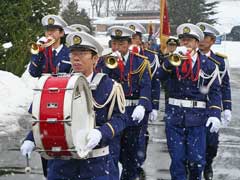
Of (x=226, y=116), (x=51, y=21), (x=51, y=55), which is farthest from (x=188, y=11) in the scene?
(x=51, y=55)

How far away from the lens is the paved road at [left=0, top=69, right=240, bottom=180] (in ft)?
26.9

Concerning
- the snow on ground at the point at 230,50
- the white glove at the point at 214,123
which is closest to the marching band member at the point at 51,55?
the white glove at the point at 214,123

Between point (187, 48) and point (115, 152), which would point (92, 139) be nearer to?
point (115, 152)

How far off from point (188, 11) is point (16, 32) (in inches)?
1061

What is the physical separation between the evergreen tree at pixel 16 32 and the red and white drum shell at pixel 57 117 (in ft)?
37.6

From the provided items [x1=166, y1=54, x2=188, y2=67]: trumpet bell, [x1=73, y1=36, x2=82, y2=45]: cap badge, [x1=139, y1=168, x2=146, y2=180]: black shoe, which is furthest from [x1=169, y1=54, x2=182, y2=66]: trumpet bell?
[x1=73, y1=36, x2=82, y2=45]: cap badge

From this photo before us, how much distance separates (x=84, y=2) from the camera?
9725 centimetres

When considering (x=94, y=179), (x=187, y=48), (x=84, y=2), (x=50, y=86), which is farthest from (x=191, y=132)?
(x=84, y=2)

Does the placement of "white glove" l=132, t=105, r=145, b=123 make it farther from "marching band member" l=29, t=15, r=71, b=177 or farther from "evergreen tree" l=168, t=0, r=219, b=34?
"evergreen tree" l=168, t=0, r=219, b=34

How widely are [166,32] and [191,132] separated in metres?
6.39

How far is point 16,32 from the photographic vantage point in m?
16.1

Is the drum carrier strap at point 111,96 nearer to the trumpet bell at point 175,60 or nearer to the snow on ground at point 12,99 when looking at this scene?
the trumpet bell at point 175,60

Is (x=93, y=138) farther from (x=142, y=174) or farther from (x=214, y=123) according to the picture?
(x=142, y=174)

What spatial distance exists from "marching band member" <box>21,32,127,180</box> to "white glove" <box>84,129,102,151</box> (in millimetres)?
24
